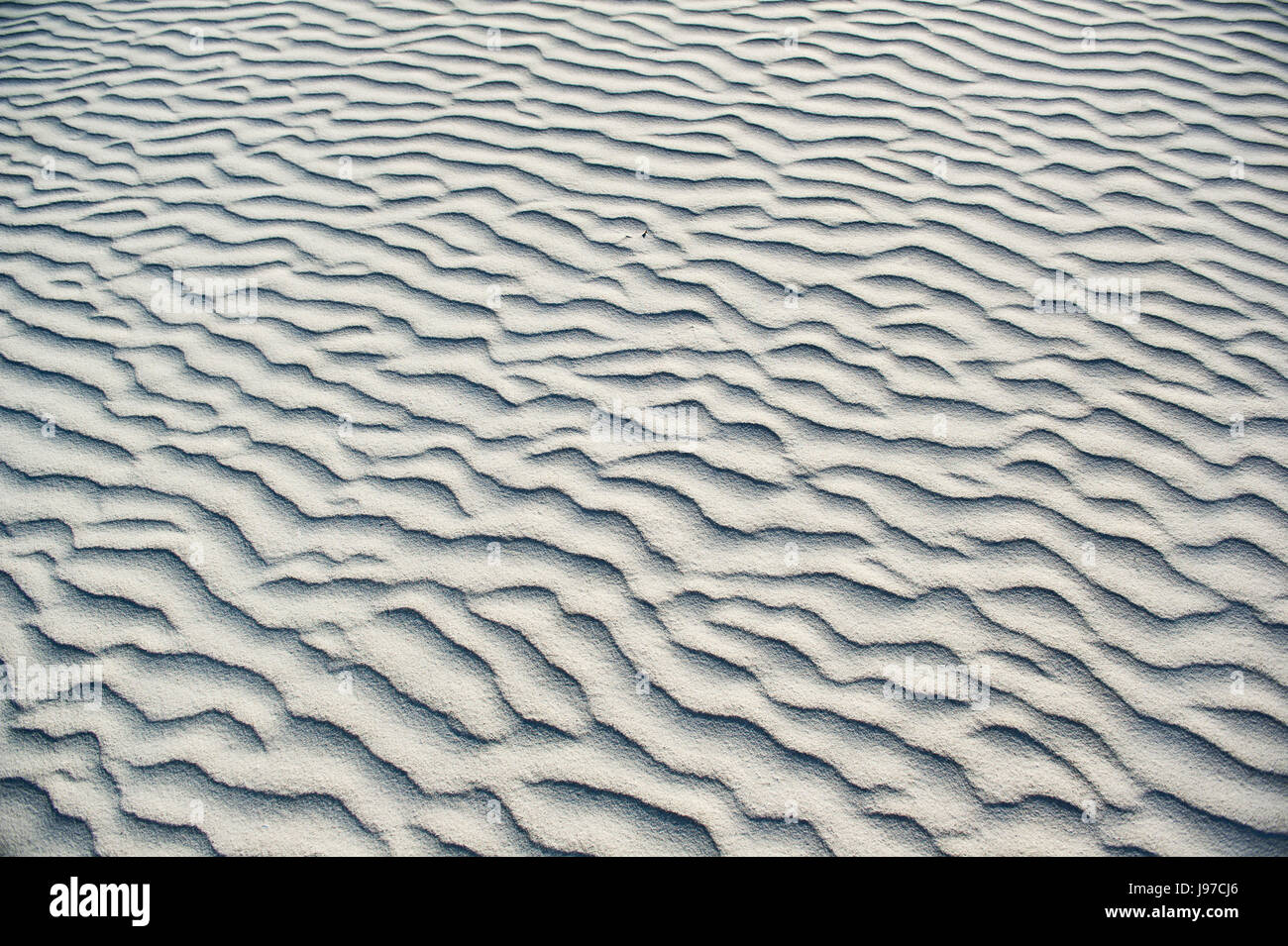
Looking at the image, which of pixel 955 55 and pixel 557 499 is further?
pixel 955 55

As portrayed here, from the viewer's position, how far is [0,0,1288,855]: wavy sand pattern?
242 cm

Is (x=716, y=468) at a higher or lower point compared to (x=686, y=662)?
higher

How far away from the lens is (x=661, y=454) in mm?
3215

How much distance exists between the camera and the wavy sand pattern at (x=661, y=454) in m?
2.42

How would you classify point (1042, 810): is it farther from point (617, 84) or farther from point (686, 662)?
point (617, 84)

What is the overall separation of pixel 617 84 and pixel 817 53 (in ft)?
4.29

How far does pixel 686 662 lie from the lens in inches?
104
